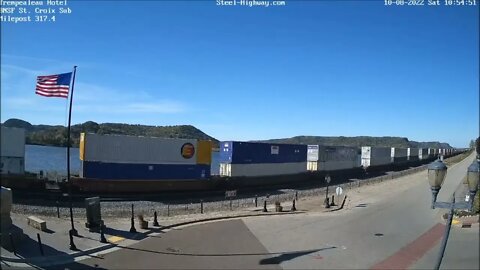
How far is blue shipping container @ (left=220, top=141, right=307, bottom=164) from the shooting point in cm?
4409

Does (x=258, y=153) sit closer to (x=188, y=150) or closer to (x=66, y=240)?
(x=188, y=150)

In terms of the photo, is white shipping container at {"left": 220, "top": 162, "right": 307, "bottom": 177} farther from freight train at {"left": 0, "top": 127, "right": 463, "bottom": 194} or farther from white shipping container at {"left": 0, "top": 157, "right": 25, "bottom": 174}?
white shipping container at {"left": 0, "top": 157, "right": 25, "bottom": 174}

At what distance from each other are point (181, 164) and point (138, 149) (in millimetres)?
4824

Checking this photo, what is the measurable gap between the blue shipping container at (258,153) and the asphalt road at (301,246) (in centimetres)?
1925

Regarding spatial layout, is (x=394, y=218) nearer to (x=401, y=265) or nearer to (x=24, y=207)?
(x=401, y=265)

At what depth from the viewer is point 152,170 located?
37.1 metres

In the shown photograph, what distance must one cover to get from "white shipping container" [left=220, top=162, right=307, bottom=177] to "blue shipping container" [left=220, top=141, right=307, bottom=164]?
429 mm

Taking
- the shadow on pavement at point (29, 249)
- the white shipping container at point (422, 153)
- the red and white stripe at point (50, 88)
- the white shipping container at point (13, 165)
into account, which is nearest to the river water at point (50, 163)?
the white shipping container at point (13, 165)

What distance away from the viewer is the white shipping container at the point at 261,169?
145 feet

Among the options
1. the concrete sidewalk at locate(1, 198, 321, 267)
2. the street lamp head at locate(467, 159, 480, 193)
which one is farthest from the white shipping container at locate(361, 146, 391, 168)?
the street lamp head at locate(467, 159, 480, 193)

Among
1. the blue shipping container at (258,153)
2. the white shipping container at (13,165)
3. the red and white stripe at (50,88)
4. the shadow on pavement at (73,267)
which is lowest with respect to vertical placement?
the shadow on pavement at (73,267)

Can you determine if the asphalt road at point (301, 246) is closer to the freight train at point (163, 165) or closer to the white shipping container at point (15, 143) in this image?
the freight train at point (163, 165)

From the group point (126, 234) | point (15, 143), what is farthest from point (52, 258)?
point (15, 143)

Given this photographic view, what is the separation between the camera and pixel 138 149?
36312 millimetres
